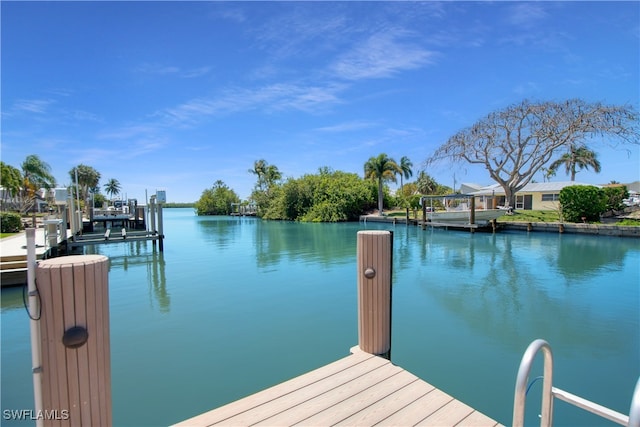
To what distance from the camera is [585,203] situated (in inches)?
840

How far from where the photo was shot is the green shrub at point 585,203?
21.2 metres

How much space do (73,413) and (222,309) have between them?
16.9ft

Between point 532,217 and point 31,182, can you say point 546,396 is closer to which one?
point 532,217

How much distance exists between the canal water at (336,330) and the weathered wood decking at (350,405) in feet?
4.19

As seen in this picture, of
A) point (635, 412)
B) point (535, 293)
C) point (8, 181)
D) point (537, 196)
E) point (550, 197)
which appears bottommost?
point (535, 293)

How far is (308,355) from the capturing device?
4.79m

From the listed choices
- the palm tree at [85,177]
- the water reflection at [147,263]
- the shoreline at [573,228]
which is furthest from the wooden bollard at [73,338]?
the palm tree at [85,177]

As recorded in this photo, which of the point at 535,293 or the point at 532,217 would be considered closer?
the point at 535,293

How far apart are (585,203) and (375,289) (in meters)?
24.0

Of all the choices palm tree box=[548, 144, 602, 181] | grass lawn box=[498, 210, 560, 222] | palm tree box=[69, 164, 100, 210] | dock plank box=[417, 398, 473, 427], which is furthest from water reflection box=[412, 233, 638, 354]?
palm tree box=[69, 164, 100, 210]

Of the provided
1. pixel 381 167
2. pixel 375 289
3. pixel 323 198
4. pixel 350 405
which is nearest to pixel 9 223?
pixel 375 289

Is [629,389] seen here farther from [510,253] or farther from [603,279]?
[510,253]

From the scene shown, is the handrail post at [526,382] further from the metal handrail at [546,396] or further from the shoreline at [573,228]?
the shoreline at [573,228]

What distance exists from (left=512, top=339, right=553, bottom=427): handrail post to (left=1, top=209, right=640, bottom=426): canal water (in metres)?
1.71
